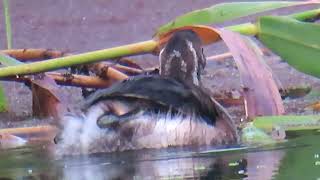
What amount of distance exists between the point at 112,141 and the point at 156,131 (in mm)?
163

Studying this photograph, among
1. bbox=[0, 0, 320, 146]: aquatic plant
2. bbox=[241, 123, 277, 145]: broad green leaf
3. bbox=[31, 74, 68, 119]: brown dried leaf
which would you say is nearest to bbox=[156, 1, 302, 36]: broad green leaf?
bbox=[0, 0, 320, 146]: aquatic plant

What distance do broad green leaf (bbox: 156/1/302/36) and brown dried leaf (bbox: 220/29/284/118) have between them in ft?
0.38

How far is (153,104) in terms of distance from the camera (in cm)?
500

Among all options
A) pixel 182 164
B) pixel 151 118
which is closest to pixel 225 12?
pixel 151 118

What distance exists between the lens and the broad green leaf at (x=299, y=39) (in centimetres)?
538

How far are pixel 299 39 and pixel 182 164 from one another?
945mm

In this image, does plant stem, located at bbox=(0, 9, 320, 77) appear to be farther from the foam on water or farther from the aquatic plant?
the foam on water

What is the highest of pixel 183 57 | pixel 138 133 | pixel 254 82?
pixel 183 57

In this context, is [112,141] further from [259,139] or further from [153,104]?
[259,139]

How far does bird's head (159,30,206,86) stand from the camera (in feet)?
17.5

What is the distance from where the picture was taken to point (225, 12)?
5430 mm

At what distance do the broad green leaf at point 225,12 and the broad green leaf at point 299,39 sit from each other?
0.18 feet

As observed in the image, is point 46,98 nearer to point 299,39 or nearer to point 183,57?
point 183,57

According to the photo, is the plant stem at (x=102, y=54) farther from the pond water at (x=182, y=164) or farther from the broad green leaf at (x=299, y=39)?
the pond water at (x=182, y=164)
